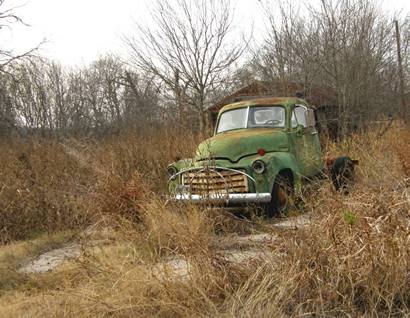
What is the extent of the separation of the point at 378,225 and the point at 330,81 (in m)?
14.0

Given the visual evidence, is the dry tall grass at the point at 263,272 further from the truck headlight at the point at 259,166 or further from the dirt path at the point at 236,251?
the truck headlight at the point at 259,166

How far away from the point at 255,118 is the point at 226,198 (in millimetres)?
2621

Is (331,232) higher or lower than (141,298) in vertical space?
higher

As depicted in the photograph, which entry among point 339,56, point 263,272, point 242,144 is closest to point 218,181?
point 242,144

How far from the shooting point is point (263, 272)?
3527 millimetres

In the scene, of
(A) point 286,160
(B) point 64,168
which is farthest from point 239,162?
(B) point 64,168

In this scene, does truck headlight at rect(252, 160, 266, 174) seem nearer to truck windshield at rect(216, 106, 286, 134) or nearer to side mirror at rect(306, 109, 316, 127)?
truck windshield at rect(216, 106, 286, 134)

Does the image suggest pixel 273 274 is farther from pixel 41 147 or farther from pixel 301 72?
pixel 301 72

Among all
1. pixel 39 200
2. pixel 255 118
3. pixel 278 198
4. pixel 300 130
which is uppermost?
pixel 255 118

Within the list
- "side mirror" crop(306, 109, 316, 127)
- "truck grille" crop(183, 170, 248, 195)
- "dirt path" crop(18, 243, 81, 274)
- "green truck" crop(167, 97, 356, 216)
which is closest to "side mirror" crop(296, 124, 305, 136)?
"green truck" crop(167, 97, 356, 216)

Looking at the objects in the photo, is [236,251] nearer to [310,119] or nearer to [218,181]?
[218,181]

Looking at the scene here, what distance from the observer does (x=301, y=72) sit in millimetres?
16312

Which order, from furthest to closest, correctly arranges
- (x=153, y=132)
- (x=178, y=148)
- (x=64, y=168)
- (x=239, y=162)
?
1. (x=153, y=132)
2. (x=178, y=148)
3. (x=64, y=168)
4. (x=239, y=162)

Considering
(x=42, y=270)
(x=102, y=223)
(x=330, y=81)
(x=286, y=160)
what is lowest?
(x=42, y=270)
